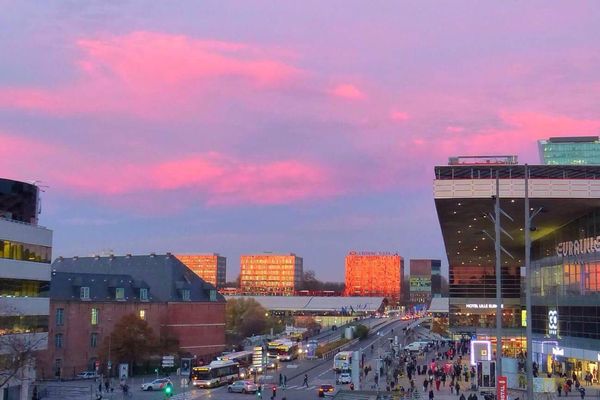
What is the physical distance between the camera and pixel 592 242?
5884 centimetres

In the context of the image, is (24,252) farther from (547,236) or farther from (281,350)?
(547,236)

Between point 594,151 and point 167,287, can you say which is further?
point 594,151

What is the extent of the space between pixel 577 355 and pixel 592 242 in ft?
32.0

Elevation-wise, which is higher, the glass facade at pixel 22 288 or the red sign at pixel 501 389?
the glass facade at pixel 22 288

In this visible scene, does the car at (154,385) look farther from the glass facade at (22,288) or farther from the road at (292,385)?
the glass facade at (22,288)

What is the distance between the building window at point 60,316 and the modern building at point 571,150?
6575 cm

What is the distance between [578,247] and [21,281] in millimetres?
42654

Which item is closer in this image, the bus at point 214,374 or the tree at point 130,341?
the bus at point 214,374

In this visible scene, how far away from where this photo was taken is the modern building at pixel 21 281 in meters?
44.2

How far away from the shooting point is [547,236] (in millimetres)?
74062

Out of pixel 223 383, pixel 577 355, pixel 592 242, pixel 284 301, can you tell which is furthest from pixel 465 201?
pixel 284 301

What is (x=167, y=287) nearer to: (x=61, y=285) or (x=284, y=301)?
(x=61, y=285)

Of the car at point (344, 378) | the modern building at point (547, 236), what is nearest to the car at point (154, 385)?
the car at point (344, 378)

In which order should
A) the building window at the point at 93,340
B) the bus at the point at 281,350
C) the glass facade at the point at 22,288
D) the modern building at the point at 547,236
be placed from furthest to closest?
the bus at the point at 281,350 < the building window at the point at 93,340 < the modern building at the point at 547,236 < the glass facade at the point at 22,288
